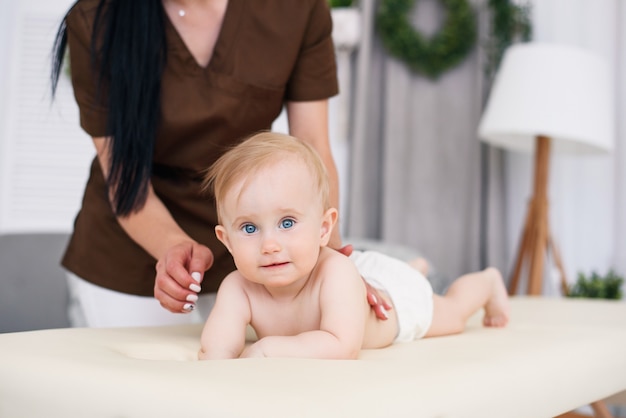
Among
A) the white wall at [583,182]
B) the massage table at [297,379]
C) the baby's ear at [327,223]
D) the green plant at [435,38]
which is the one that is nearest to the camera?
the massage table at [297,379]

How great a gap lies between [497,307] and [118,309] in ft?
2.51

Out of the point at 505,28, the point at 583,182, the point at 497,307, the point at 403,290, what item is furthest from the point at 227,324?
the point at 505,28

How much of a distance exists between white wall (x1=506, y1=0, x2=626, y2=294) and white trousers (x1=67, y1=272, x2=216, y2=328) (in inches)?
76.3

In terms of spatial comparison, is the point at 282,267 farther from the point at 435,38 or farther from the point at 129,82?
the point at 435,38

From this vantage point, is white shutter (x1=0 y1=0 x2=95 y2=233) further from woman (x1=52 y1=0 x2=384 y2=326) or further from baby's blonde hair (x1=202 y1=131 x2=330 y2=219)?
baby's blonde hair (x1=202 y1=131 x2=330 y2=219)

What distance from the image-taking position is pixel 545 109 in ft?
8.48

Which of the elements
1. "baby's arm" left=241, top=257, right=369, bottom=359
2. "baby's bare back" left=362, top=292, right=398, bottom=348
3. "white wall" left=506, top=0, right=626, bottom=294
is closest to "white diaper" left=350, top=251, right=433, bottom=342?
"baby's bare back" left=362, top=292, right=398, bottom=348

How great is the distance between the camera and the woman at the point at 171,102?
49.2 inches

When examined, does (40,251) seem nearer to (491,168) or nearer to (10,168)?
(10,168)

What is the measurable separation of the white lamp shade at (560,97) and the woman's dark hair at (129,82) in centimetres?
169

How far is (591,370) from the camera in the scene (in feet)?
3.31

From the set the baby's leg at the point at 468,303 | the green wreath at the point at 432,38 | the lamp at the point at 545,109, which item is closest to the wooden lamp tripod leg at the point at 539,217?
the lamp at the point at 545,109

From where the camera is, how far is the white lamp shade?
8.39 ft

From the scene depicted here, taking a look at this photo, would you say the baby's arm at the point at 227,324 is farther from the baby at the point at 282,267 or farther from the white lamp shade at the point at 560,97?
the white lamp shade at the point at 560,97
